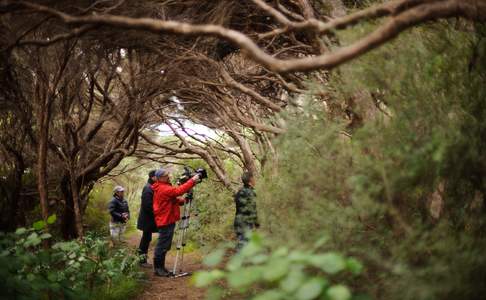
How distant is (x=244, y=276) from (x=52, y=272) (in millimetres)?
2415

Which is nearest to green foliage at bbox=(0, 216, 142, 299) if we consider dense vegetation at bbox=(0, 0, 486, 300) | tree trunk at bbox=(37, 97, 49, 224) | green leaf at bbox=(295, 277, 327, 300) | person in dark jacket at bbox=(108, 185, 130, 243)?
dense vegetation at bbox=(0, 0, 486, 300)

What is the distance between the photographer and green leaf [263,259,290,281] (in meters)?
1.38

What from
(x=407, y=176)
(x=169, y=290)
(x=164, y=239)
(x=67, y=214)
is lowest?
(x=169, y=290)

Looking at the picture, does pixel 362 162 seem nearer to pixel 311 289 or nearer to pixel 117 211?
pixel 311 289

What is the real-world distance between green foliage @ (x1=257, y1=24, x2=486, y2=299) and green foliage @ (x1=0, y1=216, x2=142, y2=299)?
1.84 meters

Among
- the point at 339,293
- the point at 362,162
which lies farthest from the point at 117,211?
the point at 339,293

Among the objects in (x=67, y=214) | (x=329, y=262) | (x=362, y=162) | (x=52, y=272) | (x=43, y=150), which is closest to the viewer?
(x=329, y=262)

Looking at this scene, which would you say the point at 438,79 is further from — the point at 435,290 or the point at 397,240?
the point at 435,290

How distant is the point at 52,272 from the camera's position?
3.02 metres

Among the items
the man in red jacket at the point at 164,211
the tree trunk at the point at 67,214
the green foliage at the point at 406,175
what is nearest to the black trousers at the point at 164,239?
the man in red jacket at the point at 164,211

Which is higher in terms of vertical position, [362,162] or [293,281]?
[362,162]

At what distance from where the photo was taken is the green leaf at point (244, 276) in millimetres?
1395

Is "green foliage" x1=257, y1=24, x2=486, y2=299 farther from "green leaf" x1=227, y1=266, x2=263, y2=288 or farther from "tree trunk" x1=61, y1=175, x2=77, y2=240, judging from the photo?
"tree trunk" x1=61, y1=175, x2=77, y2=240

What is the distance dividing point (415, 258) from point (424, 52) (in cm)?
143
